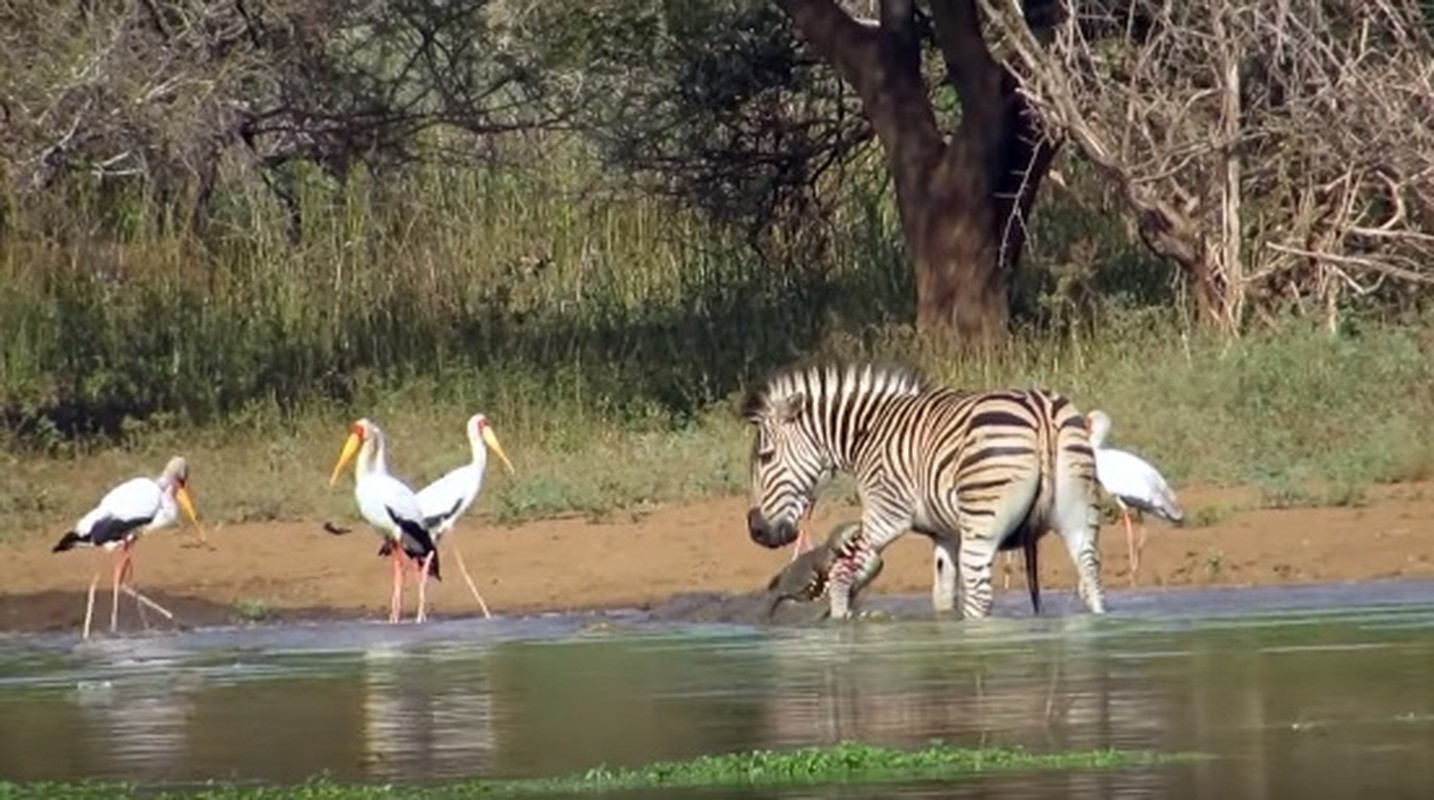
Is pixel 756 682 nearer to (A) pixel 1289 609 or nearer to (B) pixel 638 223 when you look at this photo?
(A) pixel 1289 609

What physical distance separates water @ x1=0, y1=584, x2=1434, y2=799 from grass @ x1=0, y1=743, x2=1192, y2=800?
0.20 metres

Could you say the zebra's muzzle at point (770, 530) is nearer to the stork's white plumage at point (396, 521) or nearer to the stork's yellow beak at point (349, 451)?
the stork's white plumage at point (396, 521)

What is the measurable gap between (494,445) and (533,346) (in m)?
3.79

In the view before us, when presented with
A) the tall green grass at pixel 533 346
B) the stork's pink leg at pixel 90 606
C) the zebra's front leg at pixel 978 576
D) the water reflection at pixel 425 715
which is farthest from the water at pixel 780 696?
the tall green grass at pixel 533 346

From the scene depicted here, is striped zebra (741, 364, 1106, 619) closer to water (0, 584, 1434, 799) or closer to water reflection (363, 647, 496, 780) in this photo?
water (0, 584, 1434, 799)

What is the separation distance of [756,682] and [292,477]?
7.07 metres

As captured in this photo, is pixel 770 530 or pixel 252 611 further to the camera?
pixel 252 611

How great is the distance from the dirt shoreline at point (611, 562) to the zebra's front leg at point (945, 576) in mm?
1128

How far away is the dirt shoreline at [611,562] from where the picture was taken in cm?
1545

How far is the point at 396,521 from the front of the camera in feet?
52.8

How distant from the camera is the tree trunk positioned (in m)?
20.2

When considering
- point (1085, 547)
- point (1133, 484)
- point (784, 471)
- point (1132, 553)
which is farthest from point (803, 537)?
point (1085, 547)

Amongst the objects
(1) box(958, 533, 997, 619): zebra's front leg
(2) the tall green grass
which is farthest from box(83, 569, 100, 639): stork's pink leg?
(1) box(958, 533, 997, 619): zebra's front leg

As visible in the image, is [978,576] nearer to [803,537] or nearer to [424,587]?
[803,537]
